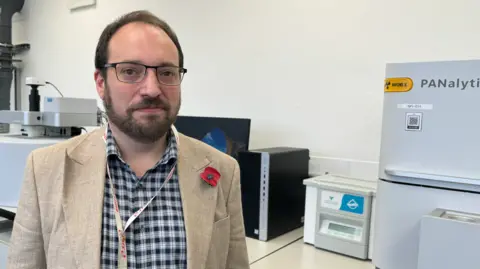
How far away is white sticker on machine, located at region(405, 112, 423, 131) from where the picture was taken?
1074mm

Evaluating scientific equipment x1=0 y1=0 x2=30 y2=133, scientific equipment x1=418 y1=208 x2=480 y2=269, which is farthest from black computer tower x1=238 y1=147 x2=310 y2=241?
scientific equipment x1=0 y1=0 x2=30 y2=133

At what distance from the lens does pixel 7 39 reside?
370 cm

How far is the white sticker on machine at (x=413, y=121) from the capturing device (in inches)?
42.3

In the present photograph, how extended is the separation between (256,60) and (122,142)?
1390mm

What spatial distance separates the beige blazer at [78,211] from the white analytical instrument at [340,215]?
2.40 ft

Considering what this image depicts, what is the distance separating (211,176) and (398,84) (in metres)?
0.59

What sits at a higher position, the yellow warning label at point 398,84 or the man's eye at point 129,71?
the yellow warning label at point 398,84

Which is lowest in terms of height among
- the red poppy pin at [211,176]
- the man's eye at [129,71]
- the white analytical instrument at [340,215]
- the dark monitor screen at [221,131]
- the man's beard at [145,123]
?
the white analytical instrument at [340,215]

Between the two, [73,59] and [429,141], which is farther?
[73,59]

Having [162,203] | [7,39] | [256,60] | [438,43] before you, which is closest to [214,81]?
[256,60]

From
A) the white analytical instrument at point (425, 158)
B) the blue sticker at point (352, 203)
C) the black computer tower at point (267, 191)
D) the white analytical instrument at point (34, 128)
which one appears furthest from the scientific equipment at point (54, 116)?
the white analytical instrument at point (425, 158)

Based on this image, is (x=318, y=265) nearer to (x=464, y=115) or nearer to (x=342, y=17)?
(x=464, y=115)

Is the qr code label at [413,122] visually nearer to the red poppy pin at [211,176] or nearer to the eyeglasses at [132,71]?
the red poppy pin at [211,176]

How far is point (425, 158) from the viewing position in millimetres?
1068
